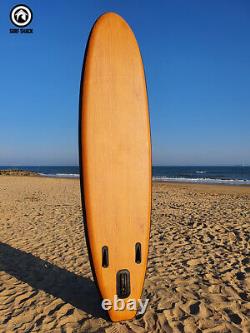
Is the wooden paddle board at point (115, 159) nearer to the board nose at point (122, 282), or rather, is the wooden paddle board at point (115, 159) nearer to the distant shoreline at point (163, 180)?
the board nose at point (122, 282)

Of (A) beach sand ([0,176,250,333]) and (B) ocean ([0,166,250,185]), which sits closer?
(A) beach sand ([0,176,250,333])

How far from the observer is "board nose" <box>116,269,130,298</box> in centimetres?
297

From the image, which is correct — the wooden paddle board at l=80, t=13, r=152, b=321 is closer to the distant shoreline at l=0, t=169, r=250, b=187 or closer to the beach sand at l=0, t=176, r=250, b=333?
the beach sand at l=0, t=176, r=250, b=333

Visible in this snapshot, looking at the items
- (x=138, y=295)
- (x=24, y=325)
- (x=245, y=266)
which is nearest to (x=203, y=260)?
(x=245, y=266)

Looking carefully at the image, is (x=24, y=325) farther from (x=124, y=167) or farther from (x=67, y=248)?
(x=67, y=248)

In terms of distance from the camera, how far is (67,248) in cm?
530

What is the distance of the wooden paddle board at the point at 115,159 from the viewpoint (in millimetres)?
2891

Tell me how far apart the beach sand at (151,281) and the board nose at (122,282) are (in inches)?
11.4

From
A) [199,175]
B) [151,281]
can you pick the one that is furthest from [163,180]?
[151,281]

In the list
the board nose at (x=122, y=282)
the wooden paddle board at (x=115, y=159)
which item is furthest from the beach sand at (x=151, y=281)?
the wooden paddle board at (x=115, y=159)

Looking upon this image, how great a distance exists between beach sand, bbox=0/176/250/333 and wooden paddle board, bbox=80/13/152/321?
42 cm

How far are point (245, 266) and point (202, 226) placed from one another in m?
2.56

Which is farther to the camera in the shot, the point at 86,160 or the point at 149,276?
the point at 149,276

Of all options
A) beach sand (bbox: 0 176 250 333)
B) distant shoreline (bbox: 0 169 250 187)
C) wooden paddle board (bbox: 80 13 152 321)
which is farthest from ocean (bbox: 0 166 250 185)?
wooden paddle board (bbox: 80 13 152 321)
